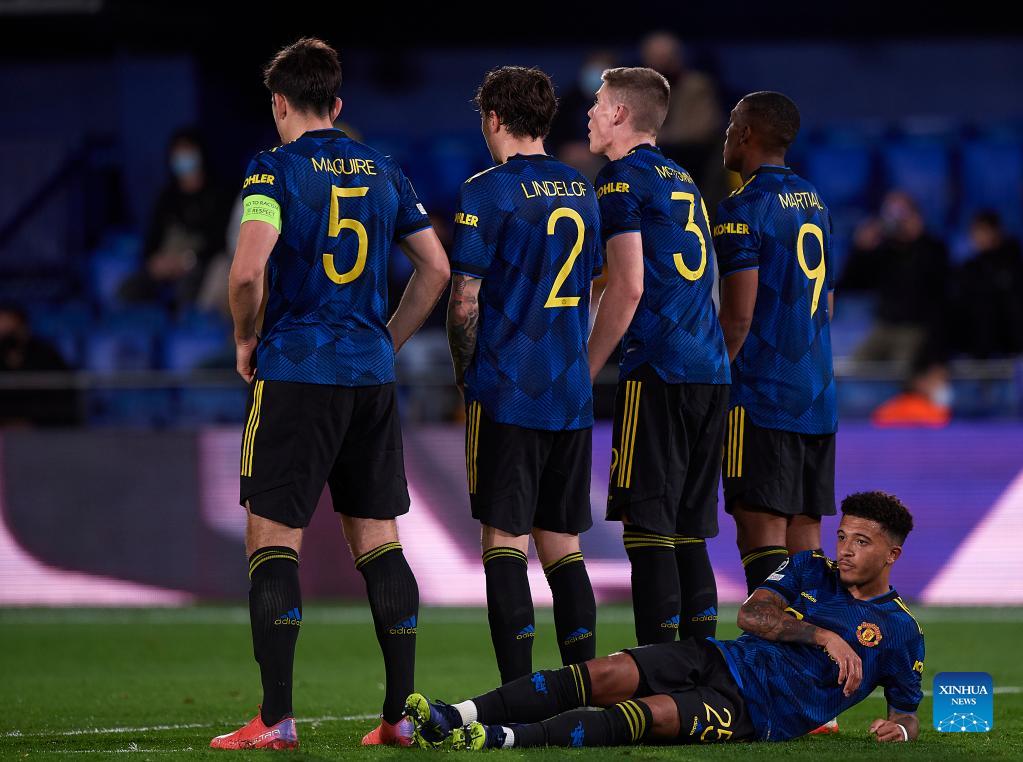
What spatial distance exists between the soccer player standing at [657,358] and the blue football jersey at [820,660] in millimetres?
467

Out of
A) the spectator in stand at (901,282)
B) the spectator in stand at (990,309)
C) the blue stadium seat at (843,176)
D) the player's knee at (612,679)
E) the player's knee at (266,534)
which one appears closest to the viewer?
the player's knee at (612,679)

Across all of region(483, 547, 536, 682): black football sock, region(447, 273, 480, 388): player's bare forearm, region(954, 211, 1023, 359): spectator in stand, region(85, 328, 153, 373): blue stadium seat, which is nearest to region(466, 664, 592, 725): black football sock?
region(483, 547, 536, 682): black football sock

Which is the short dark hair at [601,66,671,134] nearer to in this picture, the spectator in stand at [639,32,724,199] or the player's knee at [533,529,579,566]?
the player's knee at [533,529,579,566]

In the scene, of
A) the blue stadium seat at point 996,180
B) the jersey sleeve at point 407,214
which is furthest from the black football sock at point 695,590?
the blue stadium seat at point 996,180

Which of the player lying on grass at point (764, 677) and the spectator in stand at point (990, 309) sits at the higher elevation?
the spectator in stand at point (990, 309)

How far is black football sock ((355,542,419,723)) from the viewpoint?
517cm

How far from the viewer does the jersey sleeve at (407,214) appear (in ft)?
17.5

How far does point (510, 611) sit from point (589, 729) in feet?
1.98

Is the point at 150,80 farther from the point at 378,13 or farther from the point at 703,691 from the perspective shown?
the point at 703,691

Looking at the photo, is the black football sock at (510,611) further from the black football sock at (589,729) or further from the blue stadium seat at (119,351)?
the blue stadium seat at (119,351)

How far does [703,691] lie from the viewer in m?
4.99

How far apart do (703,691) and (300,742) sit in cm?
130

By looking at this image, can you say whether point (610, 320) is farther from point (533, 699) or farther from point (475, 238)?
point (533, 699)

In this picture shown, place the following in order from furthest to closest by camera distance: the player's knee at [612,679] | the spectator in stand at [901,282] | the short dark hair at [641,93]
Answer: the spectator in stand at [901,282] < the short dark hair at [641,93] < the player's knee at [612,679]
